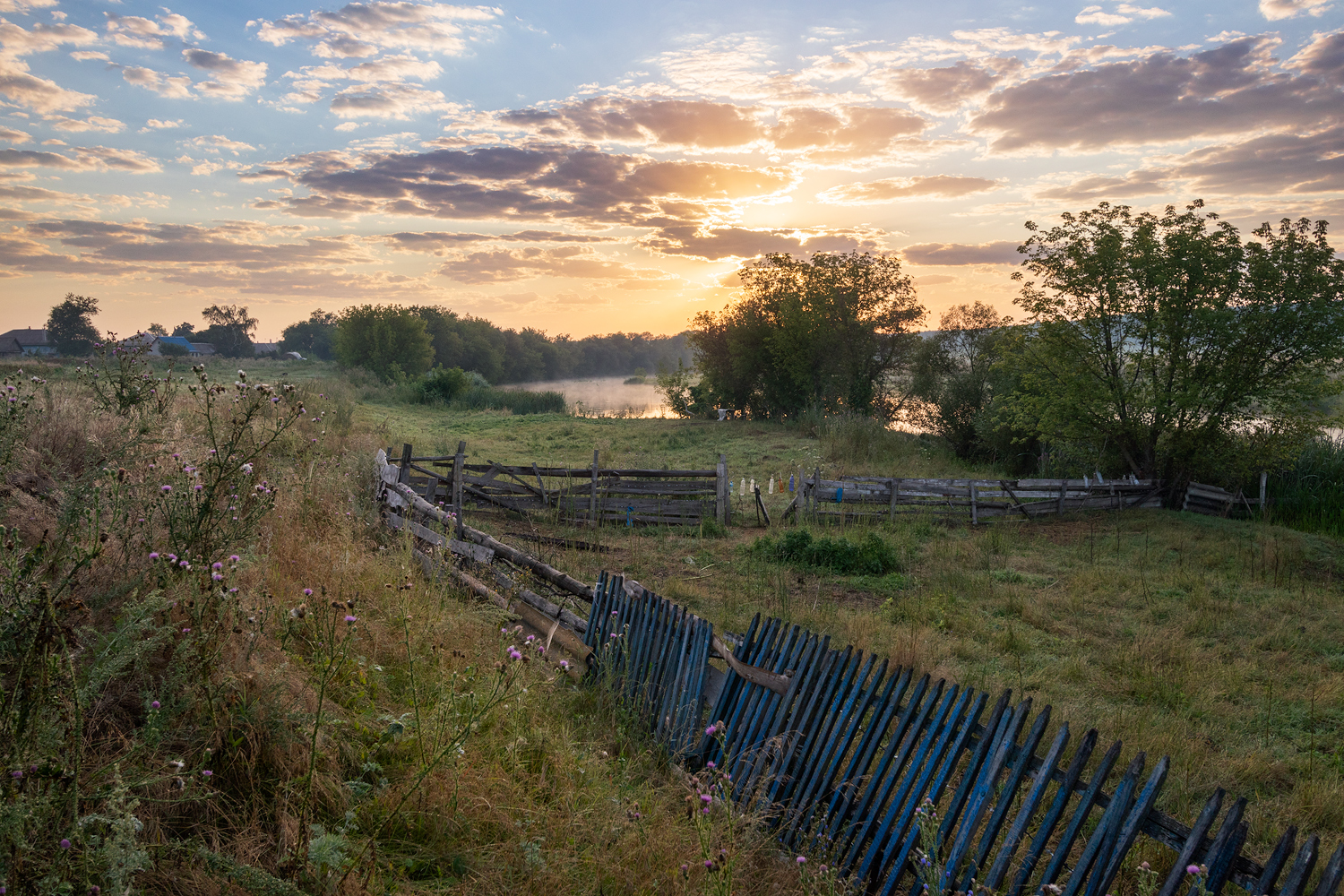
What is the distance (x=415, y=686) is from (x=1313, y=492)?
885 inches

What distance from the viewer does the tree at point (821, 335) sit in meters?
34.8

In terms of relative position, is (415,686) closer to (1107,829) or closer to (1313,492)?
(1107,829)

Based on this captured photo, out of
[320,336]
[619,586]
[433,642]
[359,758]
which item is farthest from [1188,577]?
[320,336]

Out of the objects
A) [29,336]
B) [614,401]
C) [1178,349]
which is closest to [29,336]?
[29,336]

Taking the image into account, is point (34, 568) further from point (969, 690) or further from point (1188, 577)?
point (1188, 577)

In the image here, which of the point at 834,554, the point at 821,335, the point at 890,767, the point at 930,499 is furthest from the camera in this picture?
the point at 821,335

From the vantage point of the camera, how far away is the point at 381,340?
60875mm

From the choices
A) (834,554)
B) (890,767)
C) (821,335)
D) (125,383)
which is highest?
(821,335)

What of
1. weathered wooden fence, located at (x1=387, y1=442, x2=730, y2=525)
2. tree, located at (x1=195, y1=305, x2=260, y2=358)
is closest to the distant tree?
tree, located at (x1=195, y1=305, x2=260, y2=358)

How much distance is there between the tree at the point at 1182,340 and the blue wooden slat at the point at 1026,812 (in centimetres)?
1708

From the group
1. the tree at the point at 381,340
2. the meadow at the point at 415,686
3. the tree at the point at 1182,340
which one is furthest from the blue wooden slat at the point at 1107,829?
the tree at the point at 381,340

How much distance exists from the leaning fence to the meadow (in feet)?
1.15

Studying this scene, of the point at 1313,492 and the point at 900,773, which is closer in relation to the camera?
the point at 900,773

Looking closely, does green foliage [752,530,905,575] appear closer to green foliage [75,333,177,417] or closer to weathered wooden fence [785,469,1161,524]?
weathered wooden fence [785,469,1161,524]
